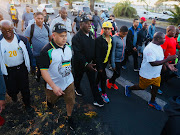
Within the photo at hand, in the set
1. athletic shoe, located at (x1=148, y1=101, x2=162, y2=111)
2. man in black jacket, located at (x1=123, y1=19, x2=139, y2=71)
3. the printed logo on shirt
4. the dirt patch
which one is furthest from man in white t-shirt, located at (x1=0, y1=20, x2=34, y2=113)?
man in black jacket, located at (x1=123, y1=19, x2=139, y2=71)

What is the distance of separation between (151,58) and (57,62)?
6.34 feet

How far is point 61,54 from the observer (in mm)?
2340

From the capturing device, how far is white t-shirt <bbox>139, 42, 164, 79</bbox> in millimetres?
2980

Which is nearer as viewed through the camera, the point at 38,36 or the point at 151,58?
the point at 151,58

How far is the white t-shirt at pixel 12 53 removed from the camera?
8.23ft

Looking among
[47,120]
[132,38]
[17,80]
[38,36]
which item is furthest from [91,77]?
[132,38]

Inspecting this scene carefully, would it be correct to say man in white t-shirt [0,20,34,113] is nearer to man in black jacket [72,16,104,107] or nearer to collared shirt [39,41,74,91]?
collared shirt [39,41,74,91]

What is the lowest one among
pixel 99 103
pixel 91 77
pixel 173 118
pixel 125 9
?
pixel 99 103

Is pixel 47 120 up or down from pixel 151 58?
down

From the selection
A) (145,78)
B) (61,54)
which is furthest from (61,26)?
(145,78)

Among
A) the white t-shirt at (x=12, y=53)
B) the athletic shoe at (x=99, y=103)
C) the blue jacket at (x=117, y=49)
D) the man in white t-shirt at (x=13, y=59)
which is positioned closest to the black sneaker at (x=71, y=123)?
the athletic shoe at (x=99, y=103)

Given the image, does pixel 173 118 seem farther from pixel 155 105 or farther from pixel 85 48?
pixel 155 105

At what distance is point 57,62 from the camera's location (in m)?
2.32

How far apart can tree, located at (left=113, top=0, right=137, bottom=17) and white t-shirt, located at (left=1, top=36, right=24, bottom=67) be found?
81.8ft
